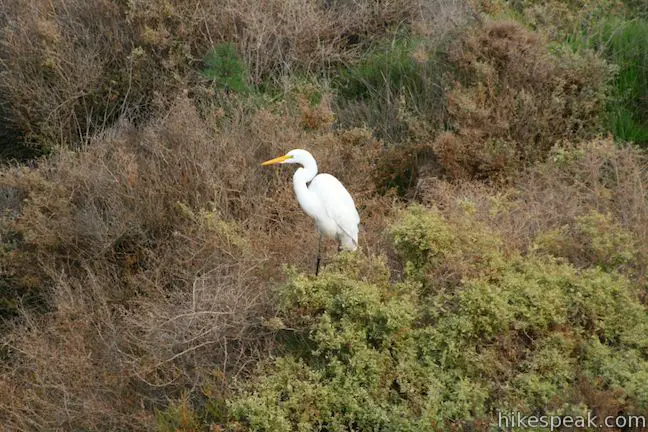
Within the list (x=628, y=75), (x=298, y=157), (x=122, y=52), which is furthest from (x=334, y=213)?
(x=122, y=52)

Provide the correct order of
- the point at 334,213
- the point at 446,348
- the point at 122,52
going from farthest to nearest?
the point at 122,52
the point at 334,213
the point at 446,348

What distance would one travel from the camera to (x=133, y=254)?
752cm

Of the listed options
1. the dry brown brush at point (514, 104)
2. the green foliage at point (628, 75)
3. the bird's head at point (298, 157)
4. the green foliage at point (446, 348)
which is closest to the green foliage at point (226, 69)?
the dry brown brush at point (514, 104)

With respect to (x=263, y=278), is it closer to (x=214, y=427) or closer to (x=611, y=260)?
(x=214, y=427)

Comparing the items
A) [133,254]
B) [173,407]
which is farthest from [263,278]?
[133,254]

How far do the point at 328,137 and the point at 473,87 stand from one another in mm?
1205

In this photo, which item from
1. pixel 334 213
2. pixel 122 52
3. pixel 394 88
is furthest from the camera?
pixel 122 52

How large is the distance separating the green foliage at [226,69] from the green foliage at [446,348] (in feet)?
11.6

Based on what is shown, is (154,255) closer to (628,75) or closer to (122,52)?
(122,52)

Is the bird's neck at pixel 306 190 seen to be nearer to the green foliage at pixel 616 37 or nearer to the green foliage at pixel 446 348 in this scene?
the green foliage at pixel 446 348

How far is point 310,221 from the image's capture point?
24.0ft

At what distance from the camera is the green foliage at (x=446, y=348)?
17.1 feet

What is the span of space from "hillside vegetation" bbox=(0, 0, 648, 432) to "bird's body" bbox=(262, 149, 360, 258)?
0.22 meters

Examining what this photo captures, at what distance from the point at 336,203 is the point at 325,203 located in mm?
73
